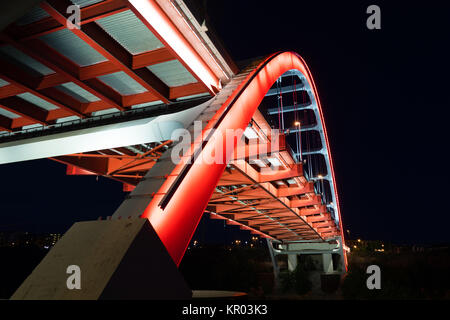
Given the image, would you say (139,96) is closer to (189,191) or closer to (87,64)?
(87,64)

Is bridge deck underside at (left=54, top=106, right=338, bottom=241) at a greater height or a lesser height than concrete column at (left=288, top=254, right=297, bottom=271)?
greater

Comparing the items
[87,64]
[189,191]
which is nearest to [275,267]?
[87,64]

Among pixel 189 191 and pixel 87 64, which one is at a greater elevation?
pixel 87 64

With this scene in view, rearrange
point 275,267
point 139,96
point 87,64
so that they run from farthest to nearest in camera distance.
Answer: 1. point 275,267
2. point 139,96
3. point 87,64

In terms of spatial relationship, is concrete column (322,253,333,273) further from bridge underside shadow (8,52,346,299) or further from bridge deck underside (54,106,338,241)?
bridge underside shadow (8,52,346,299)

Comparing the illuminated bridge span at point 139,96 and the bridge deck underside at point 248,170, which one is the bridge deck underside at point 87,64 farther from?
the bridge deck underside at point 248,170

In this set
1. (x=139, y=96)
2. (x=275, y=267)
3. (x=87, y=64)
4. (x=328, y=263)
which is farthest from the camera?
(x=275, y=267)

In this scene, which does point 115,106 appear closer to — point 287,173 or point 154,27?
point 154,27

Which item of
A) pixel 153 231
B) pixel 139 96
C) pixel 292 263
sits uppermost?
pixel 139 96

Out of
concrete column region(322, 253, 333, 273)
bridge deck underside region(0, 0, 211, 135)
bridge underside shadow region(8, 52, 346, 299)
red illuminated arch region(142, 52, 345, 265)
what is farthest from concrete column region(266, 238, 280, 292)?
red illuminated arch region(142, 52, 345, 265)

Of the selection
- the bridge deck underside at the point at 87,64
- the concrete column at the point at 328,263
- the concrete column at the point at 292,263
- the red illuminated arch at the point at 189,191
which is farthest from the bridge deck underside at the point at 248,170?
the concrete column at the point at 292,263

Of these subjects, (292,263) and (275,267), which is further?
(292,263)

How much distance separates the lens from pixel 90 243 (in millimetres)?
4180

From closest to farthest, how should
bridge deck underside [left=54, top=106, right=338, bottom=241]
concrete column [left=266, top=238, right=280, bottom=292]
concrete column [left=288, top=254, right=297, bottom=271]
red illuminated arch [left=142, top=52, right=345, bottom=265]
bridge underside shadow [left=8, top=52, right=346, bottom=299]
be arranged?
bridge underside shadow [left=8, top=52, right=346, bottom=299] < red illuminated arch [left=142, top=52, right=345, bottom=265] < bridge deck underside [left=54, top=106, right=338, bottom=241] < concrete column [left=266, top=238, right=280, bottom=292] < concrete column [left=288, top=254, right=297, bottom=271]
